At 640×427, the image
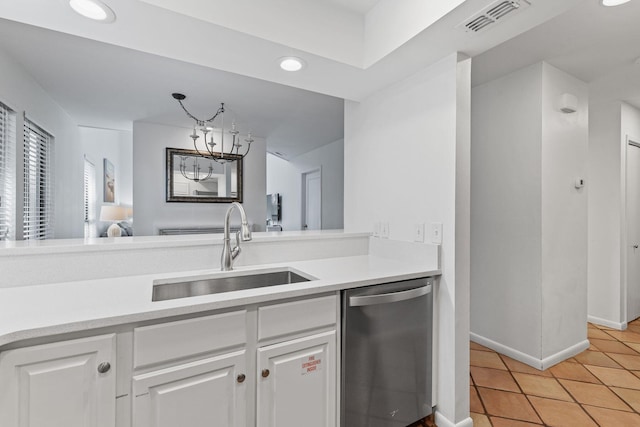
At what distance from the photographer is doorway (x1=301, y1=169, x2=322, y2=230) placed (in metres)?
5.93

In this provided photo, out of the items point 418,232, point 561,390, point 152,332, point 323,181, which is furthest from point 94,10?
point 323,181

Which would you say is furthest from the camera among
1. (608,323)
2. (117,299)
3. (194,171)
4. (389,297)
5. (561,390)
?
(194,171)

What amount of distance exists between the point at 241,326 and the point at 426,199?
1262 mm

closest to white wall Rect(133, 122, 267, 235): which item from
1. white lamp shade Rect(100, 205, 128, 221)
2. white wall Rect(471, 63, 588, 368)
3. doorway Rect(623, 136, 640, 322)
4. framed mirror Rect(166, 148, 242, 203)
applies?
framed mirror Rect(166, 148, 242, 203)

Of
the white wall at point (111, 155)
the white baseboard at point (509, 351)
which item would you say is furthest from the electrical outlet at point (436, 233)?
the white wall at point (111, 155)

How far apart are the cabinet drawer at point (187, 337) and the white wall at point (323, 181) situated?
4.13 meters

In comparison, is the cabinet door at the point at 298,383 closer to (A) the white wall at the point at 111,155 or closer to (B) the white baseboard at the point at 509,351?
(B) the white baseboard at the point at 509,351

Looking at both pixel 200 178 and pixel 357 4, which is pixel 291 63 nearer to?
pixel 357 4

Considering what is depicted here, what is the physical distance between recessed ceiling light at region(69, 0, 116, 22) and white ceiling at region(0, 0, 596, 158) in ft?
0.14

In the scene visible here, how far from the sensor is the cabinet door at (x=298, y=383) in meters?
1.31

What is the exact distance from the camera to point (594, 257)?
325 cm

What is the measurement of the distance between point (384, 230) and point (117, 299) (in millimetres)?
1606

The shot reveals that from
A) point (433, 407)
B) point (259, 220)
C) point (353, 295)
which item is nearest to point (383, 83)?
point (353, 295)

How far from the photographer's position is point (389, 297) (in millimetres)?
1559
